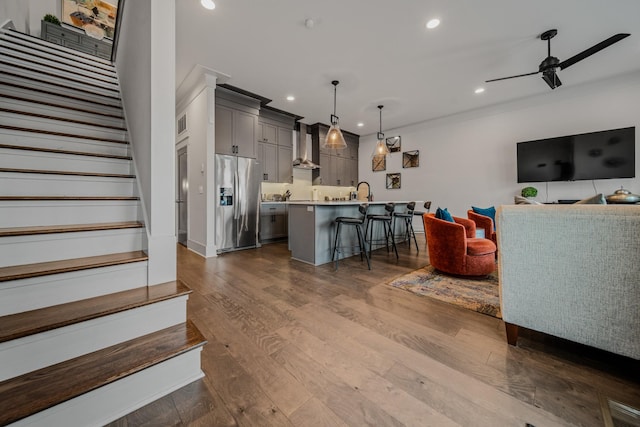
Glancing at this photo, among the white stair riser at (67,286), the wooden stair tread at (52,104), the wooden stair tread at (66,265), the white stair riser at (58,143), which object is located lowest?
the white stair riser at (67,286)

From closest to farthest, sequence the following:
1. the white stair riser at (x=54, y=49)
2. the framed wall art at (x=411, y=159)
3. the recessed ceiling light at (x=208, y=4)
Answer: the recessed ceiling light at (x=208, y=4), the white stair riser at (x=54, y=49), the framed wall art at (x=411, y=159)

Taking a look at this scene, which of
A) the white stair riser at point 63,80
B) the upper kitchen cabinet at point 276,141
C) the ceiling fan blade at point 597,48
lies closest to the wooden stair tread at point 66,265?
the white stair riser at point 63,80

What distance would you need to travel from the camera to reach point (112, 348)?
1143mm

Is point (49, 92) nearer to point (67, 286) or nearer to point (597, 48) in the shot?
point (67, 286)

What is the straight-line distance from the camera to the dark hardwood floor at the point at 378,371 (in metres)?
1.02

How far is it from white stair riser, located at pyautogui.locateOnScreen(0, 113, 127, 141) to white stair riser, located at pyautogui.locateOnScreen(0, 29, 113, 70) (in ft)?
6.76

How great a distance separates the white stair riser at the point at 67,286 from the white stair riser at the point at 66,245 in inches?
9.9

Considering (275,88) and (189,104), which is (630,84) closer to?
(275,88)

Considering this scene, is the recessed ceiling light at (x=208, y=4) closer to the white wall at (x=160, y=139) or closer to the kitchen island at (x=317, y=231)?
the white wall at (x=160, y=139)

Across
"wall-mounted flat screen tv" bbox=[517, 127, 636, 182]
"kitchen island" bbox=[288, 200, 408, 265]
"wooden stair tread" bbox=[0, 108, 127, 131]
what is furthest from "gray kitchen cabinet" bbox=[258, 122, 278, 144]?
"wall-mounted flat screen tv" bbox=[517, 127, 636, 182]

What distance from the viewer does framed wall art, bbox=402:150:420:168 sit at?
247 inches

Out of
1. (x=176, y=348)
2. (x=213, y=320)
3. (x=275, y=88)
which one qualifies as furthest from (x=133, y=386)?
(x=275, y=88)

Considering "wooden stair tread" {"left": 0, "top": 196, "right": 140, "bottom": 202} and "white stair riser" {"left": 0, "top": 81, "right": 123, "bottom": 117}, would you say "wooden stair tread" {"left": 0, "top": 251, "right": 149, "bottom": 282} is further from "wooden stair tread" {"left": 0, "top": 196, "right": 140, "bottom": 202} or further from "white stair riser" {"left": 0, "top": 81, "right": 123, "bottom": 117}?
"white stair riser" {"left": 0, "top": 81, "right": 123, "bottom": 117}

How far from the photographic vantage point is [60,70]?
3072mm
